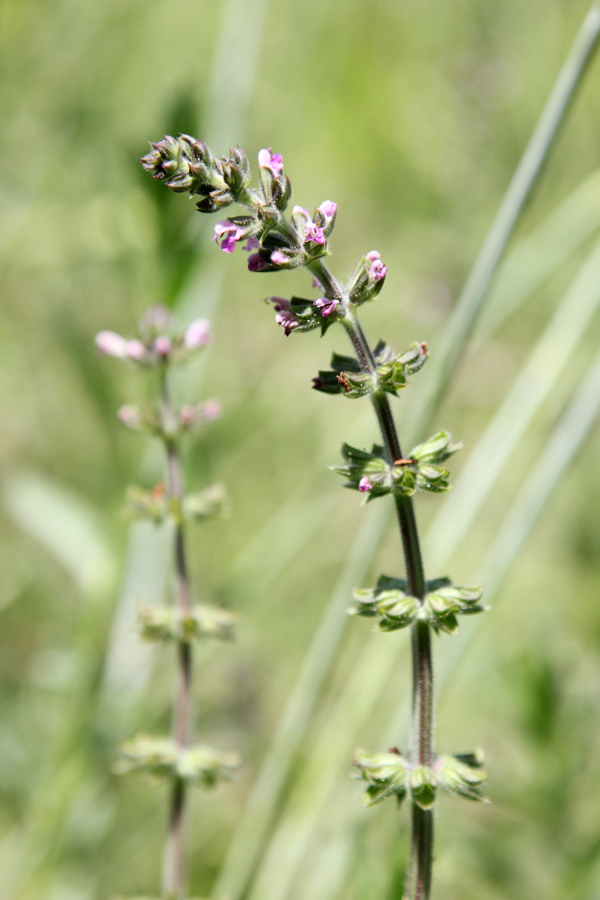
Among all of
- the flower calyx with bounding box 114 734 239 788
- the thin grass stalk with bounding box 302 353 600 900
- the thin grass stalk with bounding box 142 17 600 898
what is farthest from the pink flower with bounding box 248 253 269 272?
the thin grass stalk with bounding box 302 353 600 900

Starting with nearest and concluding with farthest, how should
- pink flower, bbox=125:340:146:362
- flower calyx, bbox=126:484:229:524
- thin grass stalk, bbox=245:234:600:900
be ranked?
flower calyx, bbox=126:484:229:524 < pink flower, bbox=125:340:146:362 < thin grass stalk, bbox=245:234:600:900

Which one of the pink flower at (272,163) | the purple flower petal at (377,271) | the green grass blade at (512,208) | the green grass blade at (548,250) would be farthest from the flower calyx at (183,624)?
the green grass blade at (548,250)

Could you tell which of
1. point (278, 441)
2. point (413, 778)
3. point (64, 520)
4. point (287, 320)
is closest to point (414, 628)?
point (413, 778)

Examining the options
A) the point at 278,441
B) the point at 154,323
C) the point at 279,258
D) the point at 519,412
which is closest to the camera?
the point at 279,258

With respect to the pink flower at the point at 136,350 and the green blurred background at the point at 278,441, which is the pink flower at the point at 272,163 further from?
the green blurred background at the point at 278,441

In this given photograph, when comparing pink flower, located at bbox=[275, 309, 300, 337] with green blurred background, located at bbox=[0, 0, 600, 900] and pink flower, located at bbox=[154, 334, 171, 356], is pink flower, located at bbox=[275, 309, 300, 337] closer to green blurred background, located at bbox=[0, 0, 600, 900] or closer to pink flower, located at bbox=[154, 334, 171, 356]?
pink flower, located at bbox=[154, 334, 171, 356]

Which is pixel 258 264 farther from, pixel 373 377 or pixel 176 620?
pixel 176 620

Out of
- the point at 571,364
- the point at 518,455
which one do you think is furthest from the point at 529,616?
the point at 571,364
